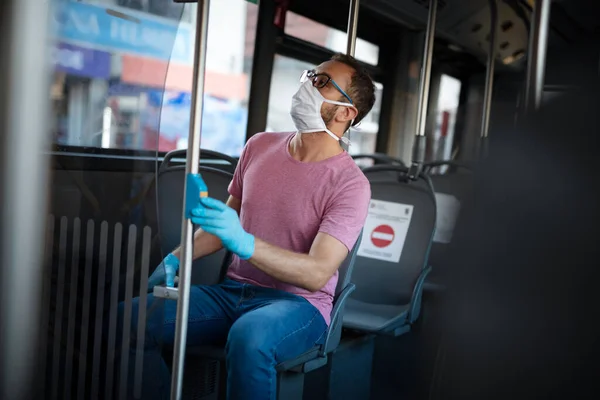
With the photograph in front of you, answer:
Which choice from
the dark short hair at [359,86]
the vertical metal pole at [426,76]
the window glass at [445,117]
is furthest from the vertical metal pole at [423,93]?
the window glass at [445,117]

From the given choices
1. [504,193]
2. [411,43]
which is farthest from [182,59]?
[411,43]

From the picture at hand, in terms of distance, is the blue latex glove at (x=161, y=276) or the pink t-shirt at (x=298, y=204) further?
the pink t-shirt at (x=298, y=204)

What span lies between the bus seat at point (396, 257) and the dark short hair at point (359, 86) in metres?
0.64

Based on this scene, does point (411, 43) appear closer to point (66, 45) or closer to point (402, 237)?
point (402, 237)

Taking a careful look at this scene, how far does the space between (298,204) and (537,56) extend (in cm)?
124

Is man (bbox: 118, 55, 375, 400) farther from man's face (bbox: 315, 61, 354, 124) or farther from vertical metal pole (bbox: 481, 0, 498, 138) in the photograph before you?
vertical metal pole (bbox: 481, 0, 498, 138)

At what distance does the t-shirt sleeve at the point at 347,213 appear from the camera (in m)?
2.00

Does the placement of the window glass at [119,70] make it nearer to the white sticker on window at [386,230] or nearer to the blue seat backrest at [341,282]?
the blue seat backrest at [341,282]

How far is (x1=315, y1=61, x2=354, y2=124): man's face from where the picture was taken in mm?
2227

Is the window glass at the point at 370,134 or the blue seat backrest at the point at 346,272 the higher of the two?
the window glass at the point at 370,134

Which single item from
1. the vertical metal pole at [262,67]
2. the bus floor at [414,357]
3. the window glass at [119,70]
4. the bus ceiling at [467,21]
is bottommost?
the bus floor at [414,357]

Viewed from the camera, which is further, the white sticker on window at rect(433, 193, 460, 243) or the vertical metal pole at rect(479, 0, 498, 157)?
the white sticker on window at rect(433, 193, 460, 243)

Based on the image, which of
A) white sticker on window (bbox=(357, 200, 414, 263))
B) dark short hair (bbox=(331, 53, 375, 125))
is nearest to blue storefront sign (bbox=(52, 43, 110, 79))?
dark short hair (bbox=(331, 53, 375, 125))

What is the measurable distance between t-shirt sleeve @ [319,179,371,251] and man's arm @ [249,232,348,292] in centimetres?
3
